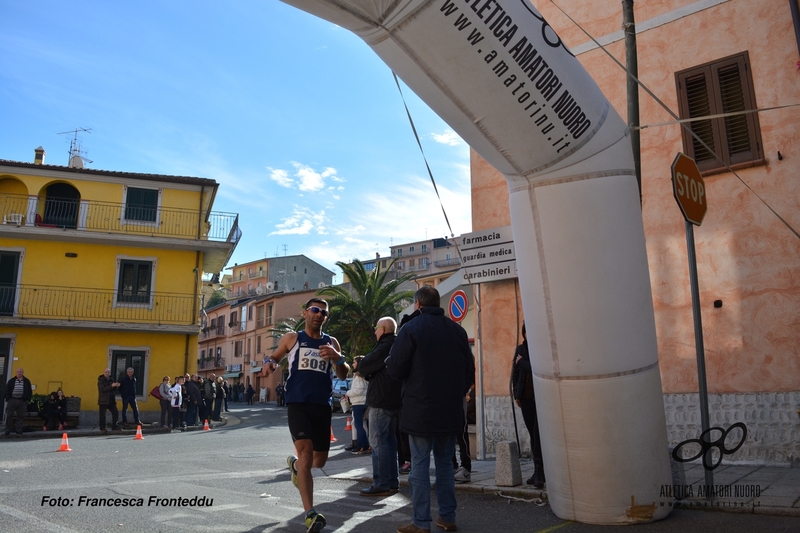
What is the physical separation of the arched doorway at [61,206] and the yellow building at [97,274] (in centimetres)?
4

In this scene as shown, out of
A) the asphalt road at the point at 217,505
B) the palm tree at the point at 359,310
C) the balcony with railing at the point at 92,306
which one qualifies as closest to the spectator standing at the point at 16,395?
the asphalt road at the point at 217,505

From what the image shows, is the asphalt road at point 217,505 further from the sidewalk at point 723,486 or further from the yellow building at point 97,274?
the yellow building at point 97,274

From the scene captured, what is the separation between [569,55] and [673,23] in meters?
5.66

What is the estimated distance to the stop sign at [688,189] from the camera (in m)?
5.83

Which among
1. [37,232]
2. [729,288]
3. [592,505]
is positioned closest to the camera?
[592,505]

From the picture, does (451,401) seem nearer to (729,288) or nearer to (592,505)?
(592,505)

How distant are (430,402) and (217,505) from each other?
268 cm

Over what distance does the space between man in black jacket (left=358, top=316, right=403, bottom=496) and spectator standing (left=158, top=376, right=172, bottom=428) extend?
Answer: 1607cm

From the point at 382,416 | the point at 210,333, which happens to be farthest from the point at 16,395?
the point at 210,333

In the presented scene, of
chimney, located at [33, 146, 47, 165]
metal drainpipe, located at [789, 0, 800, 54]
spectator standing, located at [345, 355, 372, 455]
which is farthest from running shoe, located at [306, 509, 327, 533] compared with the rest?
chimney, located at [33, 146, 47, 165]

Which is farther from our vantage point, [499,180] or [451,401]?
[499,180]

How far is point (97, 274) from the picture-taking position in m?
28.2

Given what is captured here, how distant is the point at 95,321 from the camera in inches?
1078

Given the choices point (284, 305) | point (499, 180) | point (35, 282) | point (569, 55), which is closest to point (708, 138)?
point (499, 180)
